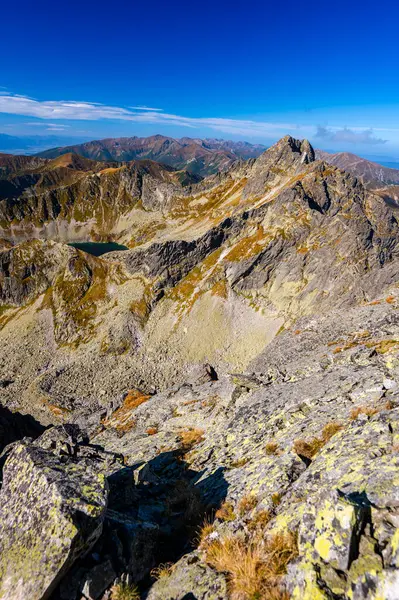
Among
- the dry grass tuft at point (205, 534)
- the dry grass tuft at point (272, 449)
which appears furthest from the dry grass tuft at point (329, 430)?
the dry grass tuft at point (205, 534)

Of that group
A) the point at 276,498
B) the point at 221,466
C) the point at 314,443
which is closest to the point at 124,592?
the point at 276,498

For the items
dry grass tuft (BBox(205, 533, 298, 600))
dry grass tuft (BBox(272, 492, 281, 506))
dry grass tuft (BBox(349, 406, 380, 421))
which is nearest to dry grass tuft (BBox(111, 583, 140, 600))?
dry grass tuft (BBox(205, 533, 298, 600))

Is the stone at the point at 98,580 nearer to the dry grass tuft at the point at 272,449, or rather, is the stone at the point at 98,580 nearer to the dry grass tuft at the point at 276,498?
the dry grass tuft at the point at 276,498

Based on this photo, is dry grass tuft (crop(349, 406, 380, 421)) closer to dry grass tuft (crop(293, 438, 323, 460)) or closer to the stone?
dry grass tuft (crop(293, 438, 323, 460))

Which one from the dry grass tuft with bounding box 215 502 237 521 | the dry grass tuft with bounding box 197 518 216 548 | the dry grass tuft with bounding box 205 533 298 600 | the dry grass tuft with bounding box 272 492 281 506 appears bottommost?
the dry grass tuft with bounding box 215 502 237 521

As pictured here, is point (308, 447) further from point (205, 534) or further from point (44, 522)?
point (44, 522)

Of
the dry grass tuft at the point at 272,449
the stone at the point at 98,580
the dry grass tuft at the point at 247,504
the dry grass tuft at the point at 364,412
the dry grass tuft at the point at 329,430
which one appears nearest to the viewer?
the stone at the point at 98,580
